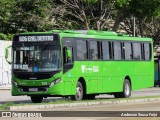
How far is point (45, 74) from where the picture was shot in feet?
92.3

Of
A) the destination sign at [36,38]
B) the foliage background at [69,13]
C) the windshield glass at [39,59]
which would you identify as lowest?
the windshield glass at [39,59]

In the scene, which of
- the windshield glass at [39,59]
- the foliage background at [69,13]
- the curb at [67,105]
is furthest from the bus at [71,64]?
the foliage background at [69,13]

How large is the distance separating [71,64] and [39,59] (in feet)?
4.88

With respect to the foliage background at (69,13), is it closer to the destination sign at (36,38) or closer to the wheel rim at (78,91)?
the wheel rim at (78,91)

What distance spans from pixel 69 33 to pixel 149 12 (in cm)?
2133

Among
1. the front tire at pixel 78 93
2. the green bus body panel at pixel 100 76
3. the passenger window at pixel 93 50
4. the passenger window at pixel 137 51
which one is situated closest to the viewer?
the green bus body panel at pixel 100 76

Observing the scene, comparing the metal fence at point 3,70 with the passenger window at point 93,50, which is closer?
the passenger window at point 93,50

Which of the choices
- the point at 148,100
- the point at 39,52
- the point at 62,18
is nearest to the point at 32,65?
the point at 39,52

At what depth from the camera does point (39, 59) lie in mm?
28219

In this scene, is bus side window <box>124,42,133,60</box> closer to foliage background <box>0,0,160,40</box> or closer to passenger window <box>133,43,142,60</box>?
passenger window <box>133,43,142,60</box>

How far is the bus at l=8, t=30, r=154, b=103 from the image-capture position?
28.2m

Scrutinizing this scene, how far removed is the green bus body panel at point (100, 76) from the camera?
28438mm

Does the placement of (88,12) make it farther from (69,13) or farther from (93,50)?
(93,50)

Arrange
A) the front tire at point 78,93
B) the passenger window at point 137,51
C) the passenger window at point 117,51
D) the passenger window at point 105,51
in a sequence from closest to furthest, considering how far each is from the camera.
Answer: the front tire at point 78,93 < the passenger window at point 105,51 < the passenger window at point 117,51 < the passenger window at point 137,51
